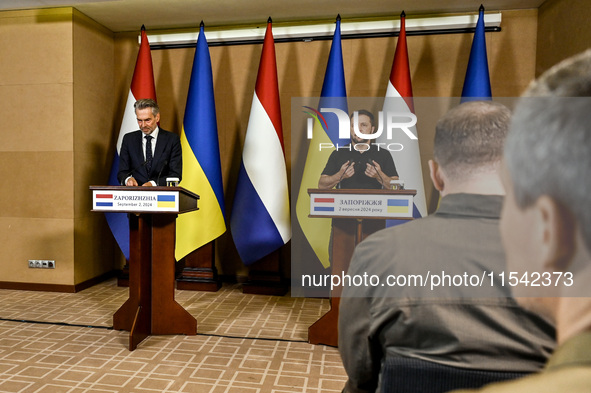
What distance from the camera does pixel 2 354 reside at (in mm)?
2363

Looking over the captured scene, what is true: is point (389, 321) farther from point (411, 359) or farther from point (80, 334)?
point (80, 334)

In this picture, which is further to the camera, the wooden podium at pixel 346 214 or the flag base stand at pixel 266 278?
the flag base stand at pixel 266 278

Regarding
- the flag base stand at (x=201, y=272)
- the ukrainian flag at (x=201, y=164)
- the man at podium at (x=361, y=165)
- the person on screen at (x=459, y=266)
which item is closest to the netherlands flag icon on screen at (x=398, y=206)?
the man at podium at (x=361, y=165)

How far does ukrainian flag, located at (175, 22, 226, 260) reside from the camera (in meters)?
3.65

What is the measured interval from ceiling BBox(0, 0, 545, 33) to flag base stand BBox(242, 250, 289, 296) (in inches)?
89.6

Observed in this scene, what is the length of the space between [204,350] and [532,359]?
2111 mm

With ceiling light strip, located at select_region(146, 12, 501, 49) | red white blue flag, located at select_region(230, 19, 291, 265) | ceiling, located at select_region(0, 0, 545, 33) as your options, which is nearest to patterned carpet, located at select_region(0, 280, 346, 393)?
red white blue flag, located at select_region(230, 19, 291, 265)

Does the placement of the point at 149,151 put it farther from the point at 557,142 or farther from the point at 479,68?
the point at 557,142

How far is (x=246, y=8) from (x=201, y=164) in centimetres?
151

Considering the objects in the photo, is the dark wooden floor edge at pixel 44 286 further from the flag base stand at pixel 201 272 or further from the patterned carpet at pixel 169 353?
the flag base stand at pixel 201 272

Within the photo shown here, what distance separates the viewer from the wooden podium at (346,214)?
6.99 ft

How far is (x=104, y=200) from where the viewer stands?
7.70ft

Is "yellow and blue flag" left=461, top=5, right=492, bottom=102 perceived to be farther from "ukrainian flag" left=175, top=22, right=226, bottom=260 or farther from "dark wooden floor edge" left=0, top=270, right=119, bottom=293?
"dark wooden floor edge" left=0, top=270, right=119, bottom=293

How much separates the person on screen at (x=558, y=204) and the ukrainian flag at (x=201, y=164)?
3.51m
